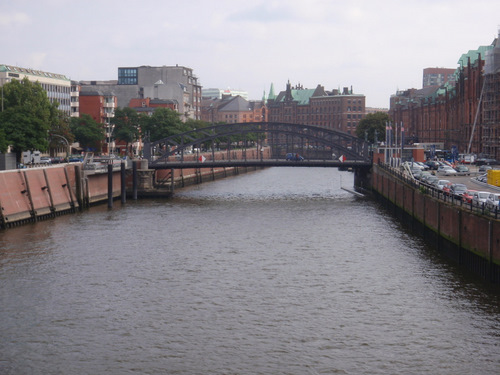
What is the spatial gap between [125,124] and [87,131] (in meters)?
13.5

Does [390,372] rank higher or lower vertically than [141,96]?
lower

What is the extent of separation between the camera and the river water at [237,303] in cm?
2914

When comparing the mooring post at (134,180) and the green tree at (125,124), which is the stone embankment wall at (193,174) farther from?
the green tree at (125,124)

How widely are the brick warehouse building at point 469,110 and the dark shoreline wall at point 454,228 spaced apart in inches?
1862

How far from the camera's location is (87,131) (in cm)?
12519

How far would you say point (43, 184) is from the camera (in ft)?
219

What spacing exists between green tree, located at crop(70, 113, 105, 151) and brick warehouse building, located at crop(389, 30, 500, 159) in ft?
197

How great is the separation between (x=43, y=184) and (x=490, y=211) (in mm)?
40339

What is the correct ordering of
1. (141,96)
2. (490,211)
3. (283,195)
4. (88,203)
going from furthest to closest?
(141,96), (283,195), (88,203), (490,211)

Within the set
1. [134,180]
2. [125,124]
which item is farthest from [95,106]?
[134,180]

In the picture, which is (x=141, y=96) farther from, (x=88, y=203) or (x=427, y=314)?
(x=427, y=314)

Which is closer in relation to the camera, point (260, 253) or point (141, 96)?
point (260, 253)

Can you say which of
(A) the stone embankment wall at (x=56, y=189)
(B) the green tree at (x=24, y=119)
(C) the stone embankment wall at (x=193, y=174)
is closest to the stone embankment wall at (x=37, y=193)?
(A) the stone embankment wall at (x=56, y=189)

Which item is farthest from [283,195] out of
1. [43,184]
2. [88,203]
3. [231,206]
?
[43,184]
